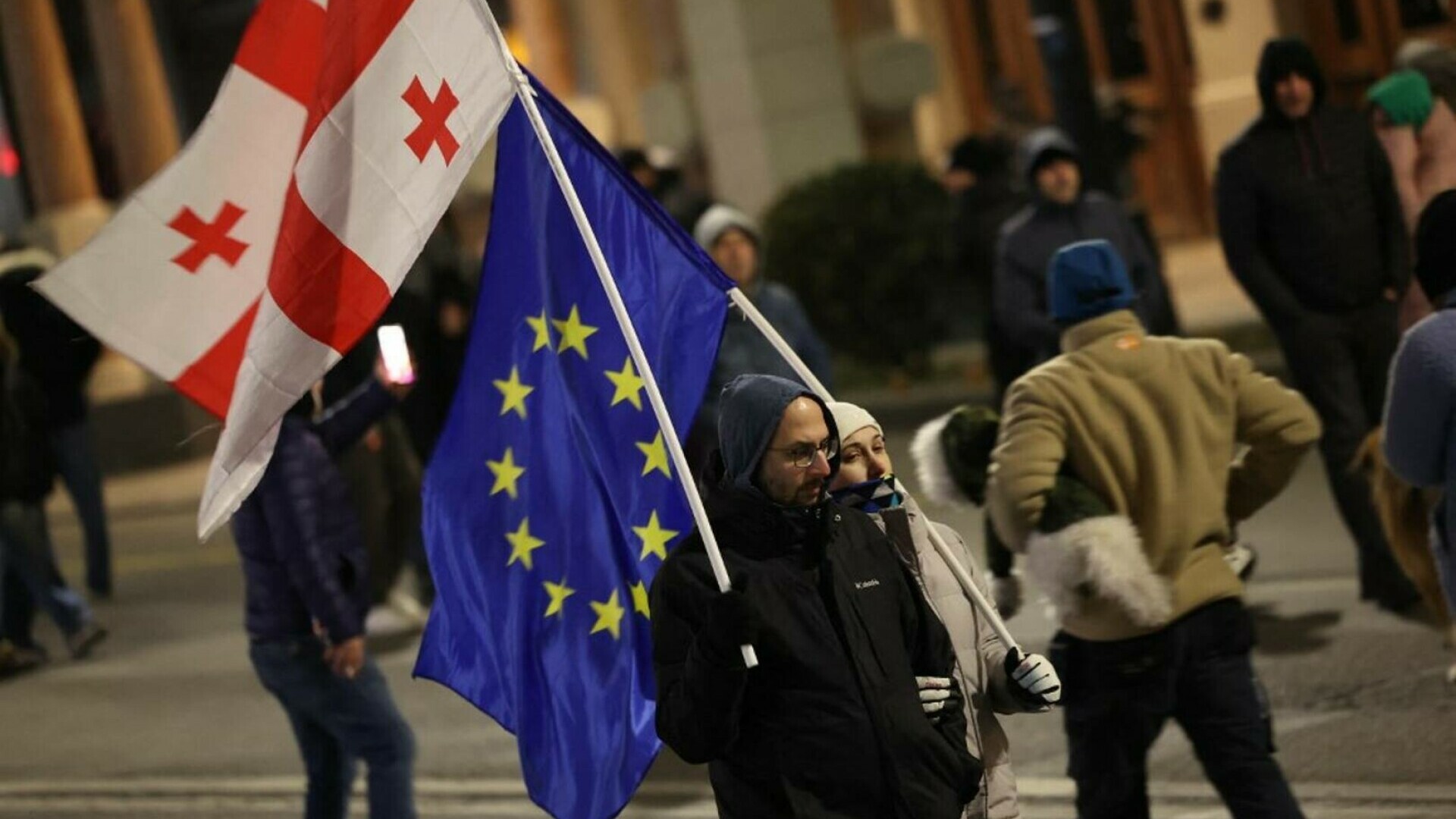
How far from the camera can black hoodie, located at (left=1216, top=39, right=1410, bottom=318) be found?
8836mm

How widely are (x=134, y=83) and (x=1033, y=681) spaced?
22.2 metres

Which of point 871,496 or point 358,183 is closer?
point 871,496

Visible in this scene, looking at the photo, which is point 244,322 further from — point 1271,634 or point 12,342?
point 12,342

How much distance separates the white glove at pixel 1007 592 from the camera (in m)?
6.51

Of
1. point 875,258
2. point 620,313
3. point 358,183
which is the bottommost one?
point 875,258

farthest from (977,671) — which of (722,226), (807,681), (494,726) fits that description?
(494,726)

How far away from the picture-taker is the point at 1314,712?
7.86 meters

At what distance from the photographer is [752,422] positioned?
4410mm

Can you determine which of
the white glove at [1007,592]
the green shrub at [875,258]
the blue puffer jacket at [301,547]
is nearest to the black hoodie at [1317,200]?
the white glove at [1007,592]

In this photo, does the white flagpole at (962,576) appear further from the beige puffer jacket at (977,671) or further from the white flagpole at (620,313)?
the white flagpole at (620,313)

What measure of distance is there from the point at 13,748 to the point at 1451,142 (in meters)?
6.43

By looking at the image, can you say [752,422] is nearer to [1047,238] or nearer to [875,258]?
[1047,238]

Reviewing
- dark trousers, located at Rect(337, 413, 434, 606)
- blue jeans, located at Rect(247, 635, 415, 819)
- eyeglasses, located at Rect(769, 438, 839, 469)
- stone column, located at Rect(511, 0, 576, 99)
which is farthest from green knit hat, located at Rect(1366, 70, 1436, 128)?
stone column, located at Rect(511, 0, 576, 99)

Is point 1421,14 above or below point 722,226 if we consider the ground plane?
below
